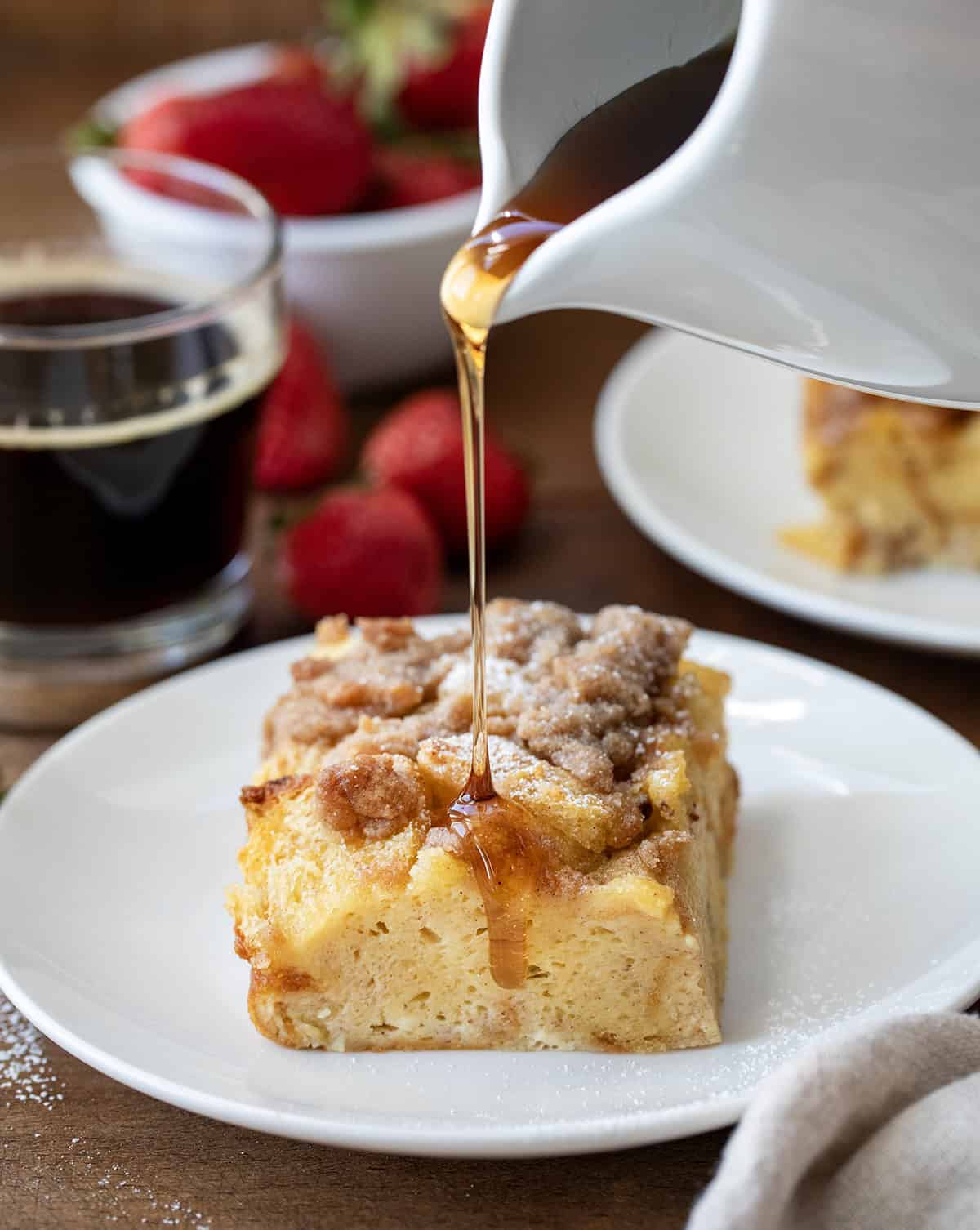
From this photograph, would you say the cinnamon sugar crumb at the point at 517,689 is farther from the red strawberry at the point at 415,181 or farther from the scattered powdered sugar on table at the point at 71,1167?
the red strawberry at the point at 415,181

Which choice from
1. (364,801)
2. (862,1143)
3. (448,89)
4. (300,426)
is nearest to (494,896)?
(364,801)

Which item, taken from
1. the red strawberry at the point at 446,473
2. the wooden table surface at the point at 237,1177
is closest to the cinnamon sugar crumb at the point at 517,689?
the wooden table surface at the point at 237,1177

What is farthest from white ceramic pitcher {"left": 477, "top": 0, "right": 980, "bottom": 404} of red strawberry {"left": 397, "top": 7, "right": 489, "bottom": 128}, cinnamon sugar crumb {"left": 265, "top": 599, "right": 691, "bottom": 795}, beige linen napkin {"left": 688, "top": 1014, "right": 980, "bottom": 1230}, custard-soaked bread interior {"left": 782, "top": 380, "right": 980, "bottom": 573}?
red strawberry {"left": 397, "top": 7, "right": 489, "bottom": 128}

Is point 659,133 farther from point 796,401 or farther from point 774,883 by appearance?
point 796,401

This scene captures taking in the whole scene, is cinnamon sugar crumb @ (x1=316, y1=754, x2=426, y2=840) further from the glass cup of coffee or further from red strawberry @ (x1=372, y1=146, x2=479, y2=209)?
red strawberry @ (x1=372, y1=146, x2=479, y2=209)

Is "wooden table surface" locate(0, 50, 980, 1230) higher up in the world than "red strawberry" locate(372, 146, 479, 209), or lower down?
lower down

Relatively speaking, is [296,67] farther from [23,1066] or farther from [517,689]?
[23,1066]
